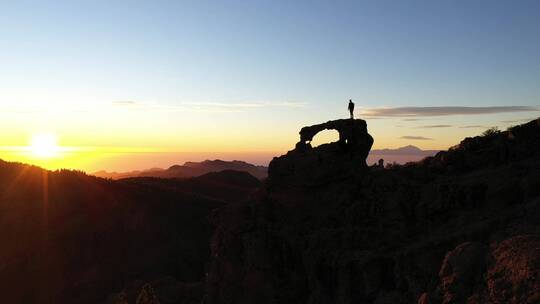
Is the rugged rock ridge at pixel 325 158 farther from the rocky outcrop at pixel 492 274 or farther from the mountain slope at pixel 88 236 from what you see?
the mountain slope at pixel 88 236

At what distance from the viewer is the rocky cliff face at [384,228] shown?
1356 centimetres

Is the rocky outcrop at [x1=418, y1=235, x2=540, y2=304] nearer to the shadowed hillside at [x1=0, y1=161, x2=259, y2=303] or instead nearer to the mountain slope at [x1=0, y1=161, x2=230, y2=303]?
the shadowed hillside at [x1=0, y1=161, x2=259, y2=303]

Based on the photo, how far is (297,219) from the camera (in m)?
21.7

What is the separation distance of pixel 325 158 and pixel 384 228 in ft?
15.8

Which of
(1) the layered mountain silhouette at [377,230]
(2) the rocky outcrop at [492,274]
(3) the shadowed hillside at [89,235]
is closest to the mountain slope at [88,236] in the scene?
(3) the shadowed hillside at [89,235]

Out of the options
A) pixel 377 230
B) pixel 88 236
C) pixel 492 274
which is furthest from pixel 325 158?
pixel 88 236

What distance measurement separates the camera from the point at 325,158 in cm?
2261

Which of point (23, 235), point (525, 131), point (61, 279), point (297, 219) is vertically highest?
point (525, 131)

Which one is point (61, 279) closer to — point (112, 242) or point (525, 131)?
point (112, 242)

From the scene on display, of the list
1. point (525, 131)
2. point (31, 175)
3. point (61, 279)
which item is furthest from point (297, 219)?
point (31, 175)

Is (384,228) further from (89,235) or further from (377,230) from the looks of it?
(89,235)

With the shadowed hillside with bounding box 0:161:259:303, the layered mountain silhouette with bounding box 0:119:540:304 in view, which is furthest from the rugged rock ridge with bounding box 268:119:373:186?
the shadowed hillside with bounding box 0:161:259:303

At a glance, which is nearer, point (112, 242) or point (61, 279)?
point (61, 279)

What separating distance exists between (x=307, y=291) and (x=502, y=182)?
8.65 m
